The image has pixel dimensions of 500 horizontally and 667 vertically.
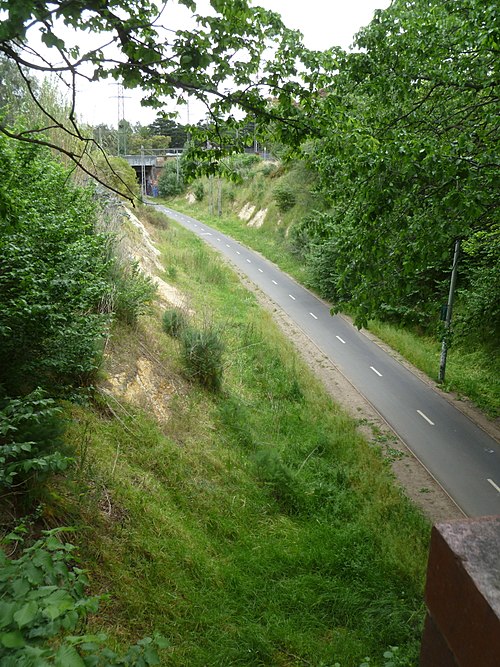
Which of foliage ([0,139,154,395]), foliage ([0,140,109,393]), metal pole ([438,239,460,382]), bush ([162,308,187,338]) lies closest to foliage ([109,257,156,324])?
bush ([162,308,187,338])

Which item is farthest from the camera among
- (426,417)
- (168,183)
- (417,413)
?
(168,183)

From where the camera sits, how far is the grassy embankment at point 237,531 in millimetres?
5523

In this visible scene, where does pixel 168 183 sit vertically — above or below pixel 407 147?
below

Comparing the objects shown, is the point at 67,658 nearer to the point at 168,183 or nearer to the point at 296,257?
the point at 296,257

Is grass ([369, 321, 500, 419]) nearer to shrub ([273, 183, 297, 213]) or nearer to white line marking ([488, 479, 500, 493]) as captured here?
white line marking ([488, 479, 500, 493])

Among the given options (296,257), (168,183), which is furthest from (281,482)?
(168,183)

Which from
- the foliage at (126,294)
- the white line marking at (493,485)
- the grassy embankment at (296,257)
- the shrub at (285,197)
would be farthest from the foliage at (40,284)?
the shrub at (285,197)

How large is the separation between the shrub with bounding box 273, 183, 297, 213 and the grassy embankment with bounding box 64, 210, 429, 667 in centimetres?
3418

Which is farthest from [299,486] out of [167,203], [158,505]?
[167,203]

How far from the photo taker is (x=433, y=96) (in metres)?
9.39

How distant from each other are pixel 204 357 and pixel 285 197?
3500cm

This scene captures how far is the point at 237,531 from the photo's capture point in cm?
746

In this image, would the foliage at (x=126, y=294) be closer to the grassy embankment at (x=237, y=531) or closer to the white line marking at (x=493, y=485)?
the grassy embankment at (x=237, y=531)

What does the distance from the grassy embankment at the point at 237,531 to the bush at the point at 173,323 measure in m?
1.42
